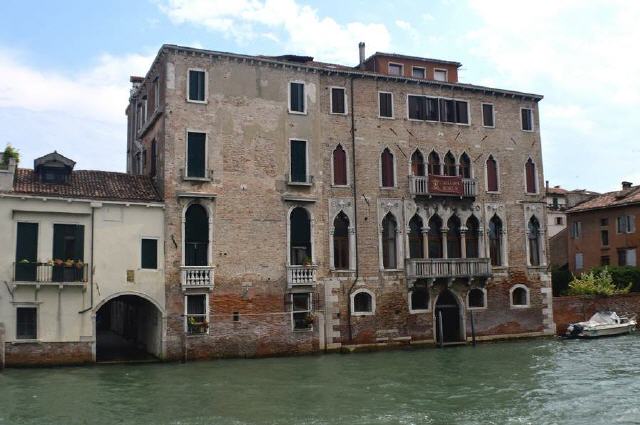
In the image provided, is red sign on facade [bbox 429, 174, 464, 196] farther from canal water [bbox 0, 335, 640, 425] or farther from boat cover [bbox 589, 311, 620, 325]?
boat cover [bbox 589, 311, 620, 325]

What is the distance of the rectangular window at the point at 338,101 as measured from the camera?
2691 centimetres

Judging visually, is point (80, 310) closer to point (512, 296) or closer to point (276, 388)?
point (276, 388)

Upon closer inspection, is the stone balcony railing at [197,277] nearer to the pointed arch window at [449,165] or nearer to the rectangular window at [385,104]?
the rectangular window at [385,104]

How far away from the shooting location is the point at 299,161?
85.4 feet

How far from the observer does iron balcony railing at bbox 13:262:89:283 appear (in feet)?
70.1

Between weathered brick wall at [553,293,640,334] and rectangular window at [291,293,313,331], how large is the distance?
39.3 feet

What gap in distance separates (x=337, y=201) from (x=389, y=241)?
9.28 feet

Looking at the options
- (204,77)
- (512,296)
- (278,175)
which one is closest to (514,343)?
(512,296)

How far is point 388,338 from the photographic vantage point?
87.5ft

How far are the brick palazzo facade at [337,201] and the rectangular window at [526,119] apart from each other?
7cm

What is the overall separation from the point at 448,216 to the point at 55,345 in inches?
612

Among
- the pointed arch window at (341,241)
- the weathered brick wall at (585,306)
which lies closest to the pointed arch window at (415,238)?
the pointed arch window at (341,241)

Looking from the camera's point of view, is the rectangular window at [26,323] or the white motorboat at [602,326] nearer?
the rectangular window at [26,323]

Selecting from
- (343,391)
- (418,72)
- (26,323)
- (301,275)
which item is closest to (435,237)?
(301,275)
